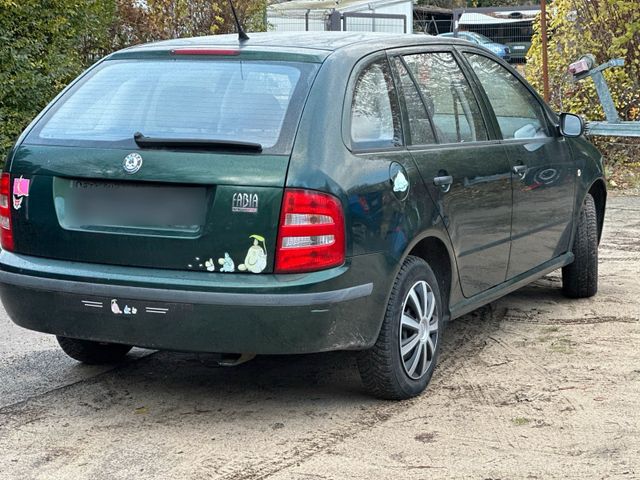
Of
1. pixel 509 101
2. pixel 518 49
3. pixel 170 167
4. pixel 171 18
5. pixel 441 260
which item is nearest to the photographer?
pixel 170 167

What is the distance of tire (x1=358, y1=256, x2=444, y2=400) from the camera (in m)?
4.79

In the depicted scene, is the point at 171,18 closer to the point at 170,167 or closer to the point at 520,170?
the point at 520,170

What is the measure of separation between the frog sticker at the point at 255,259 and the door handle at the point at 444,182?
3.52 ft

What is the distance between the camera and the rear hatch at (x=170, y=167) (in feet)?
14.5

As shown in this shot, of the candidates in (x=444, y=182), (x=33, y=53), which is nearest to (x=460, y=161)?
(x=444, y=182)

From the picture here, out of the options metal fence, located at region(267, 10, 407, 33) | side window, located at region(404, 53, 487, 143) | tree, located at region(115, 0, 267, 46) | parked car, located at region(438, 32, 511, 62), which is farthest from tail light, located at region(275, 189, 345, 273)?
parked car, located at region(438, 32, 511, 62)

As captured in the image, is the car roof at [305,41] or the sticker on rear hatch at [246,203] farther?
the car roof at [305,41]

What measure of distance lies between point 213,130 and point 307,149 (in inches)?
16.1

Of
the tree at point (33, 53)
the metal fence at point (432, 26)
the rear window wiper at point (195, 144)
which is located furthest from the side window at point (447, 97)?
the metal fence at point (432, 26)

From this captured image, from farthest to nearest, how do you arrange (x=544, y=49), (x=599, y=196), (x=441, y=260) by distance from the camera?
(x=544, y=49) < (x=599, y=196) < (x=441, y=260)

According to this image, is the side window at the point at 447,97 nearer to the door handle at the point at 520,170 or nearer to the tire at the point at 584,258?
the door handle at the point at 520,170

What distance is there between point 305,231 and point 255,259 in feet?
0.73

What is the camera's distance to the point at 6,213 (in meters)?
4.93

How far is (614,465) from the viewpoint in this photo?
4.18 meters
